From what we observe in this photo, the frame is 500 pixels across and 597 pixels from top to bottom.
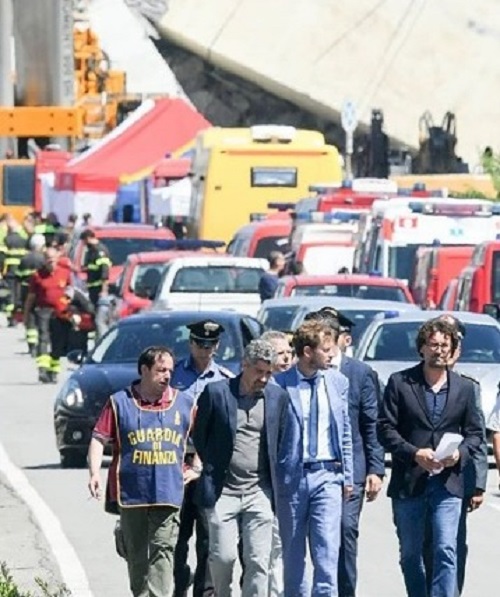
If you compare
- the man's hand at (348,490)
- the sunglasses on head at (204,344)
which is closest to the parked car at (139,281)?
the sunglasses on head at (204,344)

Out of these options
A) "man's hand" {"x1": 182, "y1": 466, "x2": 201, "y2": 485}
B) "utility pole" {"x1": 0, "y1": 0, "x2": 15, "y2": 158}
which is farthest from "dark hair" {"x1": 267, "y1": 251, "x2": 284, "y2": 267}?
"man's hand" {"x1": 182, "y1": 466, "x2": 201, "y2": 485}

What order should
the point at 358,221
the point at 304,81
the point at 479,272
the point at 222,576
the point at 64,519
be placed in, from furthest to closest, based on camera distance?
the point at 304,81 < the point at 358,221 < the point at 479,272 < the point at 64,519 < the point at 222,576

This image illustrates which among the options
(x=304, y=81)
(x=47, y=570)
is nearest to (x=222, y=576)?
(x=47, y=570)

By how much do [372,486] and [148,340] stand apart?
9.38m

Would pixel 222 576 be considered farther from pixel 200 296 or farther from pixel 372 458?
pixel 200 296

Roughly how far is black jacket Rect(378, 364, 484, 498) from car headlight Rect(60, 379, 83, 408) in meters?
9.14

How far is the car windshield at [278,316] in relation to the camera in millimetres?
24781

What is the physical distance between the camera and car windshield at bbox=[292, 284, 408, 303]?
91.8 feet

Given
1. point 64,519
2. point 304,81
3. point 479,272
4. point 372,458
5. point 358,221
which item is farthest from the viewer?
point 304,81

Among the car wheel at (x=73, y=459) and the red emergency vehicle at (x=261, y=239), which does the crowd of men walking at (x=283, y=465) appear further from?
the red emergency vehicle at (x=261, y=239)

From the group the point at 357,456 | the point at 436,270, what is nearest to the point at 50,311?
the point at 436,270

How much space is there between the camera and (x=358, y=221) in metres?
35.9

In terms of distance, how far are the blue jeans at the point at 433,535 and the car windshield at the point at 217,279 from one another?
19398 mm

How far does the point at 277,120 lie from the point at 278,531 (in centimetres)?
7262
